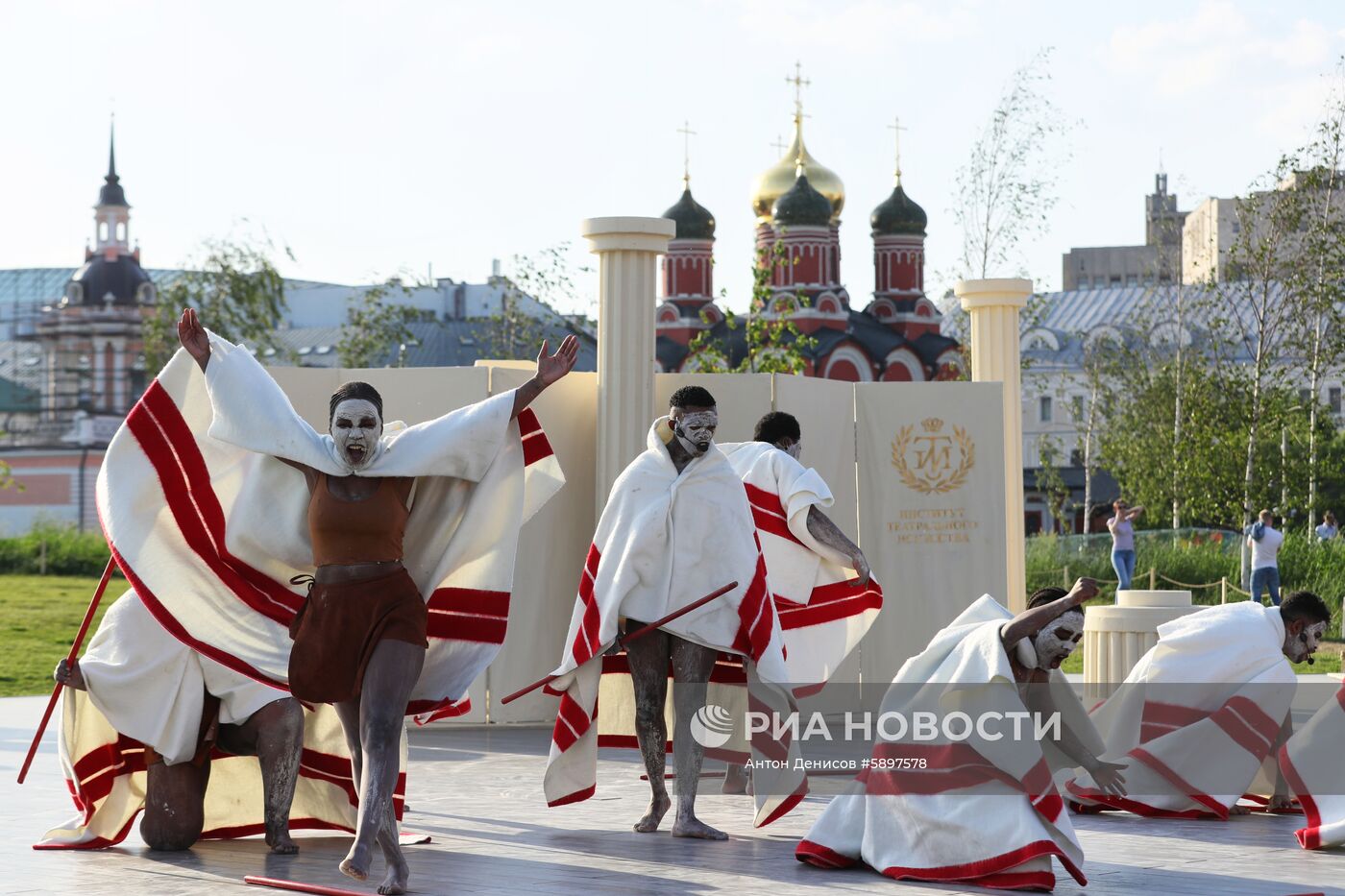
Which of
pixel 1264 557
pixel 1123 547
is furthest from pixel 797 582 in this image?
pixel 1123 547

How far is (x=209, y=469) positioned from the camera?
23.8 ft

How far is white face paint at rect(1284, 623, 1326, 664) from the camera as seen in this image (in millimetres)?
8289

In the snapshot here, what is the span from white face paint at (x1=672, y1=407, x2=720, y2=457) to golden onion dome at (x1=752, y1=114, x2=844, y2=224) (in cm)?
4798

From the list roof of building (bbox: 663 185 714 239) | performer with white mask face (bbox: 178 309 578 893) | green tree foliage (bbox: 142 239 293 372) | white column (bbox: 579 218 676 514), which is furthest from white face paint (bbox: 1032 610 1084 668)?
roof of building (bbox: 663 185 714 239)

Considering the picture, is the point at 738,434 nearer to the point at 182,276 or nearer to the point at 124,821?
the point at 124,821

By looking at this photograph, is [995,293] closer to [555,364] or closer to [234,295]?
[555,364]

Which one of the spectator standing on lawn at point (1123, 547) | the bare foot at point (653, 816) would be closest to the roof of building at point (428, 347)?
the spectator standing on lawn at point (1123, 547)

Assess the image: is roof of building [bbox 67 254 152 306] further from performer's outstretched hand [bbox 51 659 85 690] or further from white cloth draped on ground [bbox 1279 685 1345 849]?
white cloth draped on ground [bbox 1279 685 1345 849]

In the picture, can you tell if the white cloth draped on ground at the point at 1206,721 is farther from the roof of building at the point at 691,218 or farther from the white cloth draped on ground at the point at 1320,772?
the roof of building at the point at 691,218

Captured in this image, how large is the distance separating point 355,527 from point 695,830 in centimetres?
186

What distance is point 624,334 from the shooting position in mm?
12109

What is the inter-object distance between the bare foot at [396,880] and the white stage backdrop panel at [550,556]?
568 centimetres

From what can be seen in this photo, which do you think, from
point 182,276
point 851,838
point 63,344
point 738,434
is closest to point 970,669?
point 851,838

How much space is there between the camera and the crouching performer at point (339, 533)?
21.5 ft
